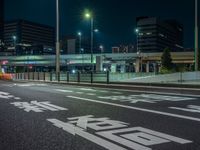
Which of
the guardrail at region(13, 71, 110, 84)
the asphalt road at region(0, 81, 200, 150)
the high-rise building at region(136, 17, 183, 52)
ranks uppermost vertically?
the high-rise building at region(136, 17, 183, 52)

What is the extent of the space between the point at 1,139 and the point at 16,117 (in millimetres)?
2839

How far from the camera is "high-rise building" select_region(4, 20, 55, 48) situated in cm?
16038

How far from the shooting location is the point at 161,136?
6.02 meters

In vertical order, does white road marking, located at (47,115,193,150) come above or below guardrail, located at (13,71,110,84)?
below

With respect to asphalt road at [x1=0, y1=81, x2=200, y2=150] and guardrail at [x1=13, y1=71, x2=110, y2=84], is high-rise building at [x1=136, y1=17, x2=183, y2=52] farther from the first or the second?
asphalt road at [x1=0, y1=81, x2=200, y2=150]

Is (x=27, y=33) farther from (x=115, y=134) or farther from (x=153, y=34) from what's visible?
(x=115, y=134)

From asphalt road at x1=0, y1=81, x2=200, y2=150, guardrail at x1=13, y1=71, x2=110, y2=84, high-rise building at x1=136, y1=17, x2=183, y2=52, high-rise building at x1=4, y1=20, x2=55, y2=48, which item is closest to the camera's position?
asphalt road at x1=0, y1=81, x2=200, y2=150

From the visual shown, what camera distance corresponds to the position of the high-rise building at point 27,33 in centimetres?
16038

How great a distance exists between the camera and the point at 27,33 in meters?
164

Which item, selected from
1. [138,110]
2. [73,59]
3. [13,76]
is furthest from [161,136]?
[73,59]

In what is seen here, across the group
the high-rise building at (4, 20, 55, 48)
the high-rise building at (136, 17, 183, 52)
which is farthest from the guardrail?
the high-rise building at (4, 20, 55, 48)

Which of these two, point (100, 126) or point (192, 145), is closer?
point (192, 145)

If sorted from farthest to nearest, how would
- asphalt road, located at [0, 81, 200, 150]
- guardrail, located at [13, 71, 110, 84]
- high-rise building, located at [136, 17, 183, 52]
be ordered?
high-rise building, located at [136, 17, 183, 52], guardrail, located at [13, 71, 110, 84], asphalt road, located at [0, 81, 200, 150]

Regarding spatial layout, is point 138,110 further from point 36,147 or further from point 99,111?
point 36,147
